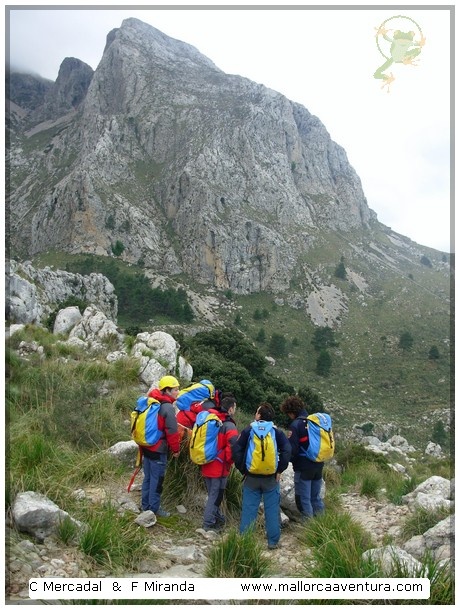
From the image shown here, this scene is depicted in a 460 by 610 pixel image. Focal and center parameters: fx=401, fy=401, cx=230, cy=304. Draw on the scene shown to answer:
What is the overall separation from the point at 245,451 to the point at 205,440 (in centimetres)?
49

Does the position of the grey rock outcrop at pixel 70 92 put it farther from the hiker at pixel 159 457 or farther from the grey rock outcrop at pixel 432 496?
the grey rock outcrop at pixel 432 496

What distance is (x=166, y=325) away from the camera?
2124 inches

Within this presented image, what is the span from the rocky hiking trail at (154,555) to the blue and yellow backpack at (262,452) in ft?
2.63

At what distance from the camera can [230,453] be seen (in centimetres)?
474

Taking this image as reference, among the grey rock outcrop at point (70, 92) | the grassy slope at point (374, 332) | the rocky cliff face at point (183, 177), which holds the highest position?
the grey rock outcrop at point (70, 92)

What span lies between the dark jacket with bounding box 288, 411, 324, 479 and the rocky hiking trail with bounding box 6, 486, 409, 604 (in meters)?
0.66

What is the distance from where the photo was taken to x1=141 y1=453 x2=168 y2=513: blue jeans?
4719 millimetres

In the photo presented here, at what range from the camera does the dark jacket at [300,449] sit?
201 inches

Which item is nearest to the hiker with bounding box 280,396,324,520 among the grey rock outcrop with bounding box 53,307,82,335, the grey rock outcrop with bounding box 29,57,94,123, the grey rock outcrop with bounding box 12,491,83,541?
the grey rock outcrop with bounding box 12,491,83,541

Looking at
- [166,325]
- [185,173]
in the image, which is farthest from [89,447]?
[185,173]

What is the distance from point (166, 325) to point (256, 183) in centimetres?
4256

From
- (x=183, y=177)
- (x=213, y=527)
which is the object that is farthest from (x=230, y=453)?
(x=183, y=177)

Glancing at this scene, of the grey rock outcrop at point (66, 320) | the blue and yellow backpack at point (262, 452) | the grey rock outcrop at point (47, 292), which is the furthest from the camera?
the grey rock outcrop at point (66, 320)

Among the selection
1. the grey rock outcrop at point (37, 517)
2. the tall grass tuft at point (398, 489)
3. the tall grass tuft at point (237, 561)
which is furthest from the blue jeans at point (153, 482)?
the tall grass tuft at point (398, 489)
